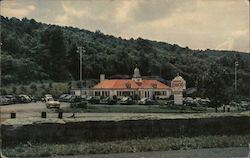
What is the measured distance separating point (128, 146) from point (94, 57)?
953mm

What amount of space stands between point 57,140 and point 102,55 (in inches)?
38.9

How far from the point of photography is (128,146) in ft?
15.8

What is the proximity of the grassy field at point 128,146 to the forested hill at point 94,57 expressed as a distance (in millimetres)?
604

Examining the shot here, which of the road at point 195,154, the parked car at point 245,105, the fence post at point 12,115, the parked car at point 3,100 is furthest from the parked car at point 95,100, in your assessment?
the parked car at point 245,105

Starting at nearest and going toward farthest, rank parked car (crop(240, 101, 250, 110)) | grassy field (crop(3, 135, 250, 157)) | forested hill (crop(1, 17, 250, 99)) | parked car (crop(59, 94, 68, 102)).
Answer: forested hill (crop(1, 17, 250, 99))
grassy field (crop(3, 135, 250, 157))
parked car (crop(59, 94, 68, 102))
parked car (crop(240, 101, 250, 110))

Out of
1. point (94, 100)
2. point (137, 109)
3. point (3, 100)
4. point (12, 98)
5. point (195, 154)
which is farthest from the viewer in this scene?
point (137, 109)

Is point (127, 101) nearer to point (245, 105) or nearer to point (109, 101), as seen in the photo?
point (109, 101)

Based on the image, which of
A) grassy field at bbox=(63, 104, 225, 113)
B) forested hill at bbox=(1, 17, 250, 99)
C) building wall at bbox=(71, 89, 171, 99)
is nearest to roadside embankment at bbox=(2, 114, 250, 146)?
grassy field at bbox=(63, 104, 225, 113)

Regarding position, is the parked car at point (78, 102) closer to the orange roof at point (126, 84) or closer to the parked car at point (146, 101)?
the orange roof at point (126, 84)

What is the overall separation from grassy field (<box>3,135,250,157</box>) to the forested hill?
60cm

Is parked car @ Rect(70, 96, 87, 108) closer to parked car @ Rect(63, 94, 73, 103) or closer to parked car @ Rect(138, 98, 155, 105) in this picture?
parked car @ Rect(63, 94, 73, 103)

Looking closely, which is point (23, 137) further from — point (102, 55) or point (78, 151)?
point (102, 55)

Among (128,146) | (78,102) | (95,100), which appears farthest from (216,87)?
(78,102)

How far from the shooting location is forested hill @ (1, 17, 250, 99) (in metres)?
4.32
